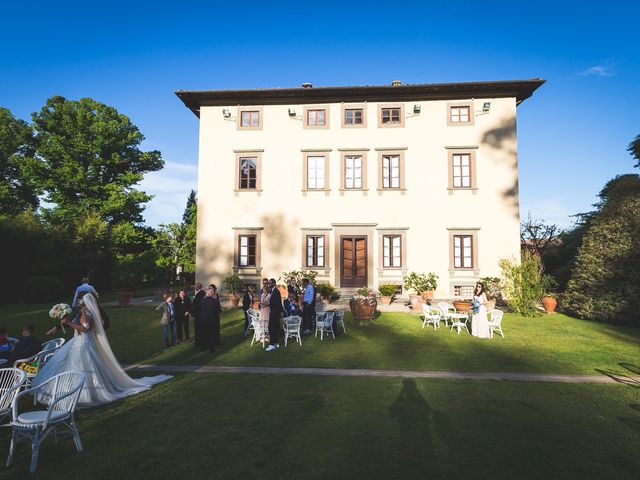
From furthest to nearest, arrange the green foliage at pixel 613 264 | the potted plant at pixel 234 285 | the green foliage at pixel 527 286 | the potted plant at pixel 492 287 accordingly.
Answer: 1. the potted plant at pixel 234 285
2. the potted plant at pixel 492 287
3. the green foliage at pixel 527 286
4. the green foliage at pixel 613 264

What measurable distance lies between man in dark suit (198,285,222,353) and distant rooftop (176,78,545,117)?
13580mm

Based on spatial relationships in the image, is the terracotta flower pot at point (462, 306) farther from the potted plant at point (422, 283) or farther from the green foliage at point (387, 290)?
the green foliage at point (387, 290)

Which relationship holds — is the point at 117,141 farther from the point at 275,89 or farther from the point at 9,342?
the point at 9,342

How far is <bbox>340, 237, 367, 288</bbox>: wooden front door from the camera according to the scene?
62.9ft

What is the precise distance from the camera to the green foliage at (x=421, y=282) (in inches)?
717

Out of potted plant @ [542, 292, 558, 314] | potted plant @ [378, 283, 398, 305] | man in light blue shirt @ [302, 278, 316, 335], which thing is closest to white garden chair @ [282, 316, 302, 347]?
man in light blue shirt @ [302, 278, 316, 335]

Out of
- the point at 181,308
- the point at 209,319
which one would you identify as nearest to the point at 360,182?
the point at 181,308

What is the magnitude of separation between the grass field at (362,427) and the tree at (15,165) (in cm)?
2870

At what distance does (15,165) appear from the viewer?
2958 cm

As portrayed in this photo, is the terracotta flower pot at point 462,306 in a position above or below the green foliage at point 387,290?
below

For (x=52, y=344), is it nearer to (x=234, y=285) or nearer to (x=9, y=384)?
(x=9, y=384)

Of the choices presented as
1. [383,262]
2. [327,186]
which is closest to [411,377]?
[383,262]

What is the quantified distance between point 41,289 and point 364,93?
2002 cm

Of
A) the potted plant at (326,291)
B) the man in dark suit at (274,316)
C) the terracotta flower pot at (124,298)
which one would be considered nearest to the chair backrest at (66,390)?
the man in dark suit at (274,316)
